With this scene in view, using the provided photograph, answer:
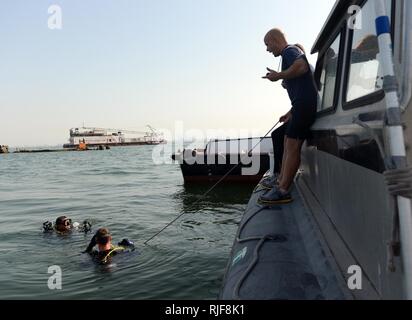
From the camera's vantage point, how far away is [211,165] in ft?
64.7

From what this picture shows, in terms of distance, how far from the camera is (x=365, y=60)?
9.54 ft

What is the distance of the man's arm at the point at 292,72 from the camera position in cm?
450

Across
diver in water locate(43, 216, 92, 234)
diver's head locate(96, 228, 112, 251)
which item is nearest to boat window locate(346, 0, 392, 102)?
diver's head locate(96, 228, 112, 251)

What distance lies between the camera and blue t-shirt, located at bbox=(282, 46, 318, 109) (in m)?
4.68

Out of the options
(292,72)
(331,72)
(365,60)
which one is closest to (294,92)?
(292,72)

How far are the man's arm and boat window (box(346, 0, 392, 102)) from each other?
99cm

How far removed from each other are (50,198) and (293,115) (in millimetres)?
17476

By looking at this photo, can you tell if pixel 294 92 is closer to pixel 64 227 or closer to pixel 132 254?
pixel 132 254

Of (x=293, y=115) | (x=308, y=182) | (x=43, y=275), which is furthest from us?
(x=43, y=275)

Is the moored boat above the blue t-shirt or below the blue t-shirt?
below

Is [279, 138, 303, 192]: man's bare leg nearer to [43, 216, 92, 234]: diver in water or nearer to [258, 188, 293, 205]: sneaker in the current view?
[258, 188, 293, 205]: sneaker

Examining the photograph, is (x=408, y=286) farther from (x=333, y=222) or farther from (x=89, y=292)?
(x=89, y=292)

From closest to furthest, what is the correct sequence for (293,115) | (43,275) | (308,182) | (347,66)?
1. (347,66)
2. (293,115)
3. (308,182)
4. (43,275)
